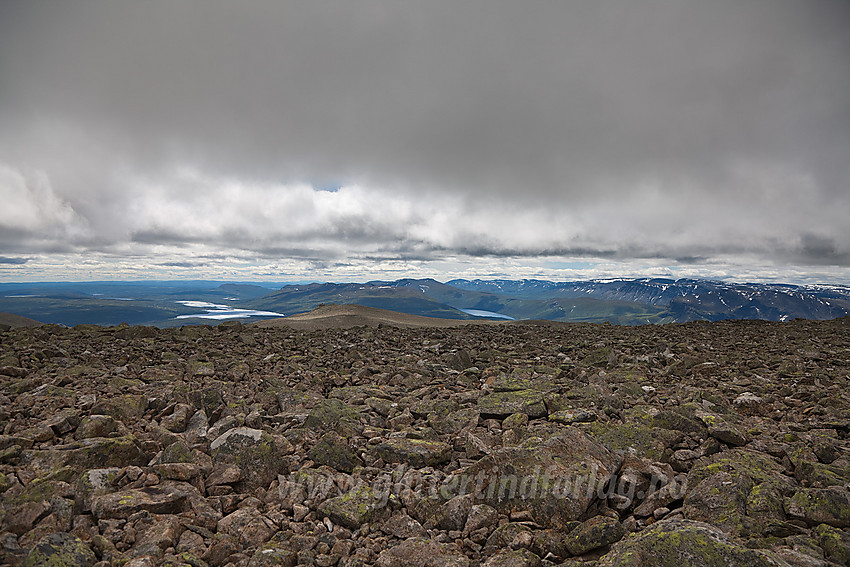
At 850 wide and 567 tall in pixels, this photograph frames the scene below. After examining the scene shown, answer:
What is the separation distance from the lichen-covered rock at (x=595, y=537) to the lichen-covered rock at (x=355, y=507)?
100 inches

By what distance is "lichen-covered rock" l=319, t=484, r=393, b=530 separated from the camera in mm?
5359

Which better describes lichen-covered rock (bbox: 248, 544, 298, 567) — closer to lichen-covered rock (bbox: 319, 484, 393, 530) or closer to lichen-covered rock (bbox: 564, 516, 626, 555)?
lichen-covered rock (bbox: 319, 484, 393, 530)

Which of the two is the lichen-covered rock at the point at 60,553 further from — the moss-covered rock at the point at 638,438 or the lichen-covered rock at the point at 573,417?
the lichen-covered rock at the point at 573,417

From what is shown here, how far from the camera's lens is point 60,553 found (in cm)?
426

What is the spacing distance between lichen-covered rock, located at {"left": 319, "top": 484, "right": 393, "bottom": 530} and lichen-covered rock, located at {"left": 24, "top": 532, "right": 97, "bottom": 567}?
2.61 m

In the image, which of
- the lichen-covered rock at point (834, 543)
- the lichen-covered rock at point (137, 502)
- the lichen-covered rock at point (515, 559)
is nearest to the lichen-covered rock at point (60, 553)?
the lichen-covered rock at point (137, 502)

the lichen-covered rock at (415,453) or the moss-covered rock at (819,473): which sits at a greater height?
the moss-covered rock at (819,473)

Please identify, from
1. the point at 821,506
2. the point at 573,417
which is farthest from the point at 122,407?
the point at 821,506

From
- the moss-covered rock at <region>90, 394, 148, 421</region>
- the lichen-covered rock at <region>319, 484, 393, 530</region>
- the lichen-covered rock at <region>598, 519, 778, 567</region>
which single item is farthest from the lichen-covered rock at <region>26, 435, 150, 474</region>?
the lichen-covered rock at <region>598, 519, 778, 567</region>

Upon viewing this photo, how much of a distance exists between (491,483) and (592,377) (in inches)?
299

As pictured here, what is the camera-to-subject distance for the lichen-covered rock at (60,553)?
163 inches

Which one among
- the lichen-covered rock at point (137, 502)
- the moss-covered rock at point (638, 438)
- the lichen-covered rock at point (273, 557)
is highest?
the moss-covered rock at point (638, 438)

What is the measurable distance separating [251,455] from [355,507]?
2159 millimetres

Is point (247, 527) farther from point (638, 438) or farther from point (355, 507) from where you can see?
point (638, 438)
